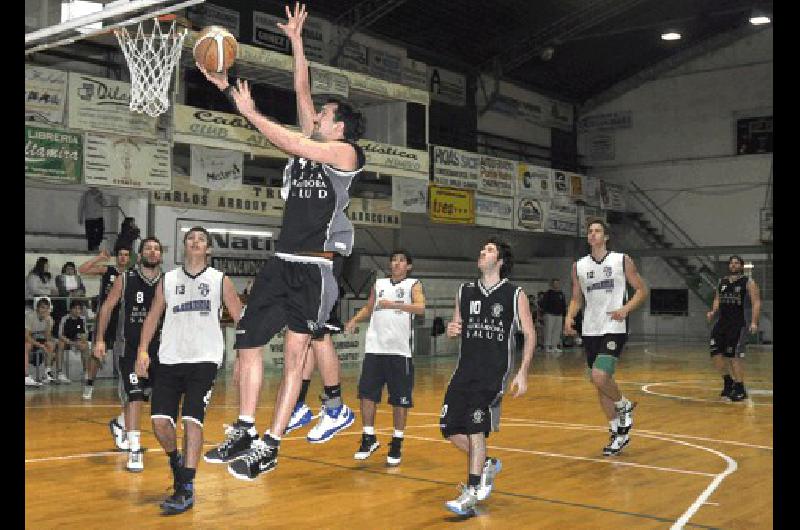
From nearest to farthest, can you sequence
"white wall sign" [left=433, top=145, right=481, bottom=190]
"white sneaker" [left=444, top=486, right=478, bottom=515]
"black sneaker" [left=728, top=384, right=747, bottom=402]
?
"white sneaker" [left=444, top=486, right=478, bottom=515]
"black sneaker" [left=728, top=384, right=747, bottom=402]
"white wall sign" [left=433, top=145, right=481, bottom=190]

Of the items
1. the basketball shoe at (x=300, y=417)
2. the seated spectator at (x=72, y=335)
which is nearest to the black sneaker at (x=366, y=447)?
the basketball shoe at (x=300, y=417)

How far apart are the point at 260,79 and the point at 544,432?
11837 millimetres

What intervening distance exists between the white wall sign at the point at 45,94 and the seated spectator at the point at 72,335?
3.26 m

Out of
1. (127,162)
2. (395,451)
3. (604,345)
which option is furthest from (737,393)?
(127,162)

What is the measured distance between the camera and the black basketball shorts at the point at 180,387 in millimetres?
6594

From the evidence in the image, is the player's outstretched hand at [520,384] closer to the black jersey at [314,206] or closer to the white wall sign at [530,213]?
the black jersey at [314,206]

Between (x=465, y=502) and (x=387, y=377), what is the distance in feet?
8.29

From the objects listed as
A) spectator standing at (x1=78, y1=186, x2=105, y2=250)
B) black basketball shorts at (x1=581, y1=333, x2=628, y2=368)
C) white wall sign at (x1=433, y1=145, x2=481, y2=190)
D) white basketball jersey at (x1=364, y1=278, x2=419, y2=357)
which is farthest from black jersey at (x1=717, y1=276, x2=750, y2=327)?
spectator standing at (x1=78, y1=186, x2=105, y2=250)

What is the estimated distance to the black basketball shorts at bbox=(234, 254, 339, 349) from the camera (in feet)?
16.4

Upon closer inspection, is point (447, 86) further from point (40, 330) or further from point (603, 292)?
point (603, 292)

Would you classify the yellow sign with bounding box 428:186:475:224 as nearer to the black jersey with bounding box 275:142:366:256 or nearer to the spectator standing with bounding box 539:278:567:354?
the spectator standing with bounding box 539:278:567:354

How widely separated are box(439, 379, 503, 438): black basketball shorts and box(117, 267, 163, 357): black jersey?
9.86 ft
